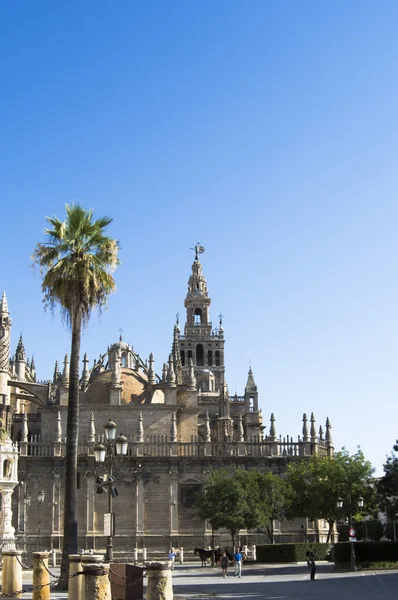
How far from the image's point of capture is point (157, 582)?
1750cm

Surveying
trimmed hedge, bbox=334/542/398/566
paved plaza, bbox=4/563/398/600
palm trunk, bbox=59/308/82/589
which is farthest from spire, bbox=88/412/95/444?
palm trunk, bbox=59/308/82/589

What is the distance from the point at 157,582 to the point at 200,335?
91141 millimetres

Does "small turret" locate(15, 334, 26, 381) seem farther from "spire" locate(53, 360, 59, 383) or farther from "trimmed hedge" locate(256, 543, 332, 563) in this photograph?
"trimmed hedge" locate(256, 543, 332, 563)

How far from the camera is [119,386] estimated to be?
5909 centimetres

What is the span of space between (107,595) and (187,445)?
3955 centimetres

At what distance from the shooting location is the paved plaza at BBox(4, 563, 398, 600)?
2428 cm

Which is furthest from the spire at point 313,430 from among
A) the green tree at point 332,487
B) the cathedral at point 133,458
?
the green tree at point 332,487

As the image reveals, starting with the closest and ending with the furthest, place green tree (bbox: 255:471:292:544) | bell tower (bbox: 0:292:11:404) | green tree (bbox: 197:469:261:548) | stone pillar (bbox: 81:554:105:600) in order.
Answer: stone pillar (bbox: 81:554:105:600) → green tree (bbox: 197:469:261:548) → green tree (bbox: 255:471:292:544) → bell tower (bbox: 0:292:11:404)

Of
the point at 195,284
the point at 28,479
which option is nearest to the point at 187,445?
the point at 28,479

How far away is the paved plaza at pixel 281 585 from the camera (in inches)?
956

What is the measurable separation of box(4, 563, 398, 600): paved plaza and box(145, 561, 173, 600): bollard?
15.7 feet

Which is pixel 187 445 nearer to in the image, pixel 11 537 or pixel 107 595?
pixel 11 537

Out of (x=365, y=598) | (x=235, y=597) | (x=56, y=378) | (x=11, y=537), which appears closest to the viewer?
(x=365, y=598)

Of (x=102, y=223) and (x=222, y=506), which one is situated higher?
(x=102, y=223)
